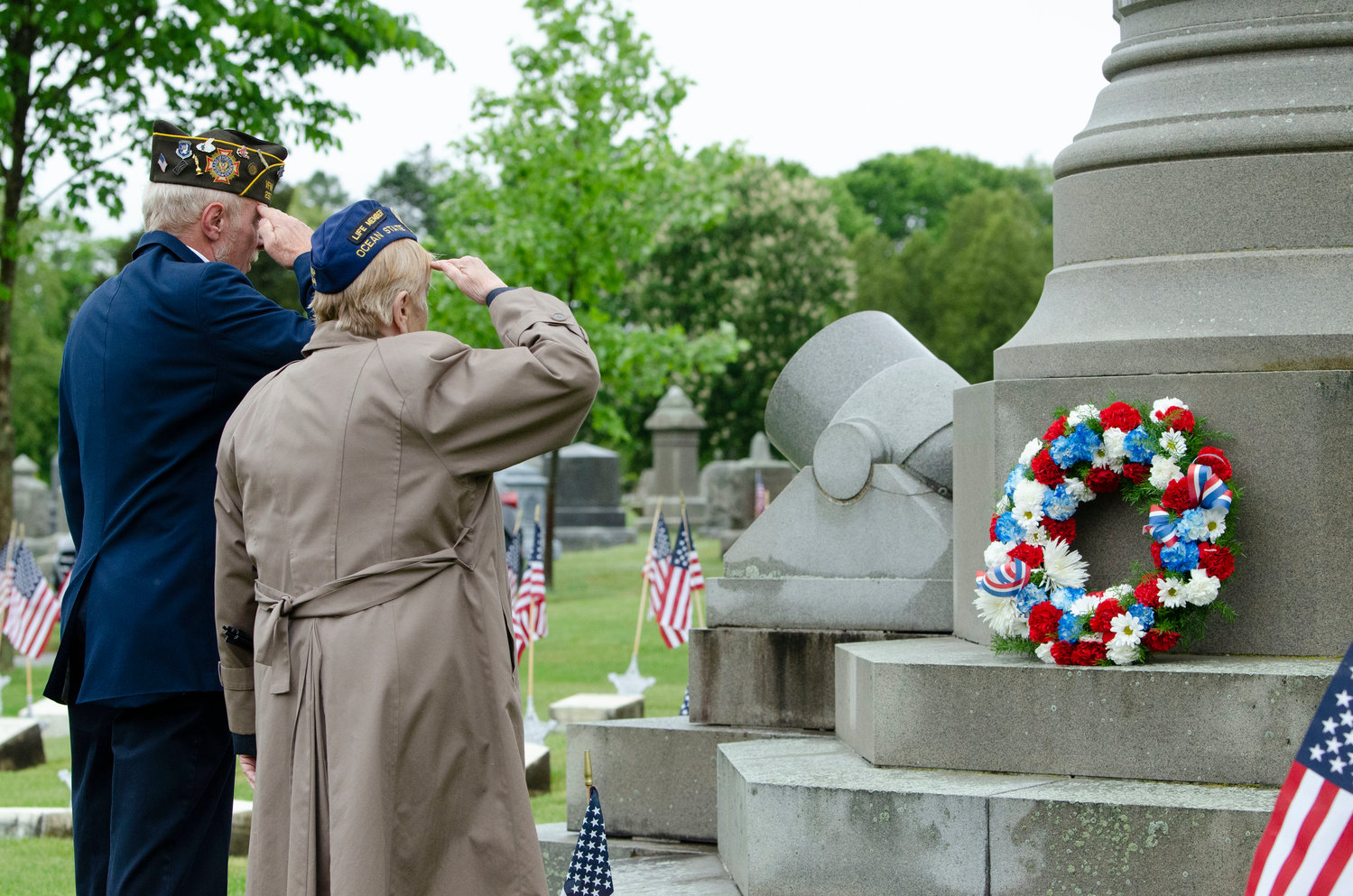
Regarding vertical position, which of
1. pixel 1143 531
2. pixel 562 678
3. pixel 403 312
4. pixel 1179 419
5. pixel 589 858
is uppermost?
pixel 403 312

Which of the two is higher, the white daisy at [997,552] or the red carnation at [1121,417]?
the red carnation at [1121,417]

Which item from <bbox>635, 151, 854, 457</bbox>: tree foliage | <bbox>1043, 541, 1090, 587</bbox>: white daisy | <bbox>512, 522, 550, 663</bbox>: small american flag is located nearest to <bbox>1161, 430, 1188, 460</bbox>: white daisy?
<bbox>1043, 541, 1090, 587</bbox>: white daisy

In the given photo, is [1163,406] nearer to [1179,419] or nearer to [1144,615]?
[1179,419]

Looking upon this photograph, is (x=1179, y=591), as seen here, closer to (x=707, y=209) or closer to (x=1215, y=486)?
(x=1215, y=486)

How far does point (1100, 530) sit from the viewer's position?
175 inches

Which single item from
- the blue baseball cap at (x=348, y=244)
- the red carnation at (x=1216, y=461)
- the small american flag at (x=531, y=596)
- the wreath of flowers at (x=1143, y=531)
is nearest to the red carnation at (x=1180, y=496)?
the wreath of flowers at (x=1143, y=531)

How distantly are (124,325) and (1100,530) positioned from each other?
294cm

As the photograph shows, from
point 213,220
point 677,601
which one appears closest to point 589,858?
point 213,220

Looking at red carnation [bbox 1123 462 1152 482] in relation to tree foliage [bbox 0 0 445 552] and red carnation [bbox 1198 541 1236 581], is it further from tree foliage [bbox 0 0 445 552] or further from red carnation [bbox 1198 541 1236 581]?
tree foliage [bbox 0 0 445 552]

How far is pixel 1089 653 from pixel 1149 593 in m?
0.25

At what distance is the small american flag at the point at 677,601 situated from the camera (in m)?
10.4

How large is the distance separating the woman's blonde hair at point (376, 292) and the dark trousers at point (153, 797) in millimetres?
1012

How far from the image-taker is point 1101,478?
4281mm

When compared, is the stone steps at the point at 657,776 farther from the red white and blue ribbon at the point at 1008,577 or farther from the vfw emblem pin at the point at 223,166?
the vfw emblem pin at the point at 223,166
